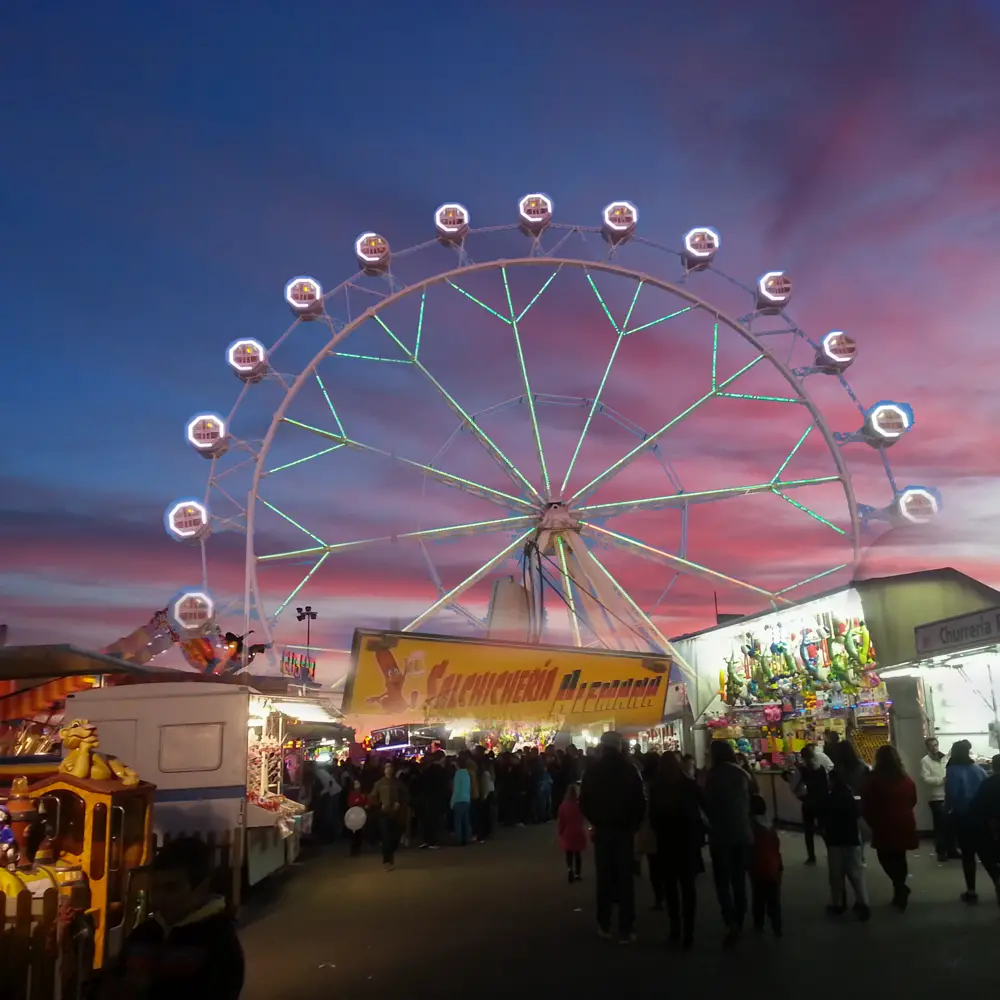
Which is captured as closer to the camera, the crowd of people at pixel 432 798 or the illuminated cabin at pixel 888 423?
the crowd of people at pixel 432 798

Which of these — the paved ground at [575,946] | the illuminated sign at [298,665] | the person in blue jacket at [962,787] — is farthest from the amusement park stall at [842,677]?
the illuminated sign at [298,665]

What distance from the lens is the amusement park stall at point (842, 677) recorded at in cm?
1298

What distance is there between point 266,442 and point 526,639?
6.89 metres

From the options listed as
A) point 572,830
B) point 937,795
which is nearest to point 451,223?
point 572,830

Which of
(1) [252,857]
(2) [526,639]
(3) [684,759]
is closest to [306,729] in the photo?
(2) [526,639]

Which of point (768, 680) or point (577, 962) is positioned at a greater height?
point (768, 680)

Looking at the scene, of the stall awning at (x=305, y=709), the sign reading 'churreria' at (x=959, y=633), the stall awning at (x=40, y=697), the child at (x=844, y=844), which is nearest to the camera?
the child at (x=844, y=844)

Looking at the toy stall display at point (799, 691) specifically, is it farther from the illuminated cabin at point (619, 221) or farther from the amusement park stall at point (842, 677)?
the illuminated cabin at point (619, 221)

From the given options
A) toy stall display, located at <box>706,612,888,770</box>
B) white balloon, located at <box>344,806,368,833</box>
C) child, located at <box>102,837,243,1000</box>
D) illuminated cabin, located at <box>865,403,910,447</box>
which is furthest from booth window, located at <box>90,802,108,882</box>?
illuminated cabin, located at <box>865,403,910,447</box>

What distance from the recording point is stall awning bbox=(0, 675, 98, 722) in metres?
12.1

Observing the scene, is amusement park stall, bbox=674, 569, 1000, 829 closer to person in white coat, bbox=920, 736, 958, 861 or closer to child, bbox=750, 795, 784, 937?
person in white coat, bbox=920, 736, 958, 861

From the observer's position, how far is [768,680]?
1767cm

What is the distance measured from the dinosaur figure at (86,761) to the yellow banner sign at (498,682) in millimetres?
8534

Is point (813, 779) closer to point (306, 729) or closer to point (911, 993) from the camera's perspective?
point (911, 993)
